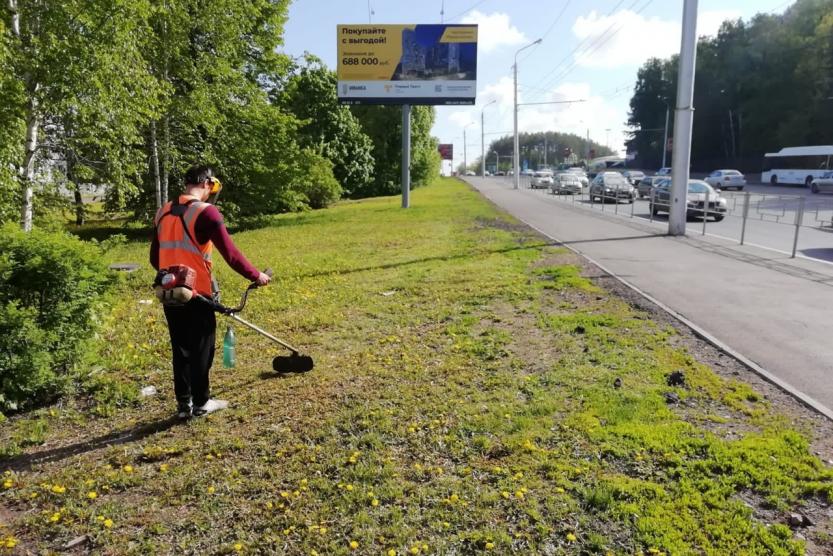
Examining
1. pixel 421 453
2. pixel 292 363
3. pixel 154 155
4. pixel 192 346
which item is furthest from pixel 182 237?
pixel 154 155

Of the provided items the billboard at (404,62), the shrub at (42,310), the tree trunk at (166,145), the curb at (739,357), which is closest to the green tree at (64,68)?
the tree trunk at (166,145)

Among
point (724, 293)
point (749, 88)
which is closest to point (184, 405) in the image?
point (724, 293)

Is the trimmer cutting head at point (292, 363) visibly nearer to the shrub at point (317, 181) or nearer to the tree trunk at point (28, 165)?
the tree trunk at point (28, 165)

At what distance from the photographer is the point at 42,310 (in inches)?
175

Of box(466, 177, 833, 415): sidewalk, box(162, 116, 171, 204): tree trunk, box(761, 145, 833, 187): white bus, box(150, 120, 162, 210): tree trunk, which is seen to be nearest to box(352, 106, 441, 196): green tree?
box(761, 145, 833, 187): white bus

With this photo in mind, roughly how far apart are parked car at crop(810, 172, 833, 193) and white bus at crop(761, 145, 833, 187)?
1.83 meters

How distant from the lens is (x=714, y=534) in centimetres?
284

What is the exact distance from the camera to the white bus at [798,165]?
40.1 metres

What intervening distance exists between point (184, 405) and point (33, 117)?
8672 millimetres

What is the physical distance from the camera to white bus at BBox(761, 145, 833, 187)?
4009 centimetres

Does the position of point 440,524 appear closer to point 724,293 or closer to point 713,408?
point 713,408

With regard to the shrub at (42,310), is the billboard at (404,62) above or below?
above

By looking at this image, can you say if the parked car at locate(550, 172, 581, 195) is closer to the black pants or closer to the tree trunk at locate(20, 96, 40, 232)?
the tree trunk at locate(20, 96, 40, 232)

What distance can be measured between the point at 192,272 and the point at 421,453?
6.38 feet
